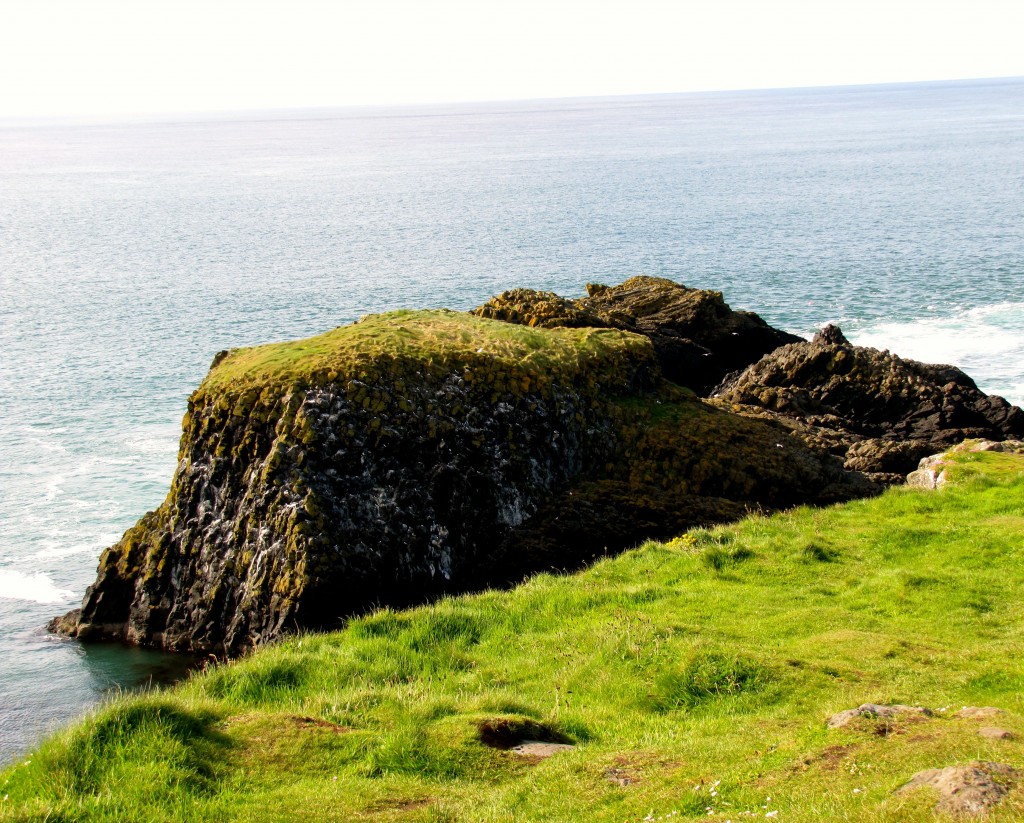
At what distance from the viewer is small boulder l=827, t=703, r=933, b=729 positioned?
1134 cm

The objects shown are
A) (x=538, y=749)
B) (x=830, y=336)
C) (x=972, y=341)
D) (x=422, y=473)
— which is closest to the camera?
(x=538, y=749)

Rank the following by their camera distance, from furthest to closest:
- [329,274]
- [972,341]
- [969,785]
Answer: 1. [329,274]
2. [972,341]
3. [969,785]

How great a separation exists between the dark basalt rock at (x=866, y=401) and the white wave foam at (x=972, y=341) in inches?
385

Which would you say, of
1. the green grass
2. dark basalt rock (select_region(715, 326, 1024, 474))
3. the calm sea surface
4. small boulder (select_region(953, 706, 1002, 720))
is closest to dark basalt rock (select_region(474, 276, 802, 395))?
dark basalt rock (select_region(715, 326, 1024, 474))

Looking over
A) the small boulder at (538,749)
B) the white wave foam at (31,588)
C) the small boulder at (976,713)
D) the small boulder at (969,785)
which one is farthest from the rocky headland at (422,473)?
the small boulder at (969,785)

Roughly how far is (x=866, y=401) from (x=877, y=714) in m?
23.1

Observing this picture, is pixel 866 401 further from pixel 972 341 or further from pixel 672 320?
pixel 972 341

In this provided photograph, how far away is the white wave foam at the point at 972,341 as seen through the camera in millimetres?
44750

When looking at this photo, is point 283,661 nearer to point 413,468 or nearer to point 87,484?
point 413,468

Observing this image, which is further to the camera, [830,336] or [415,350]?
[830,336]

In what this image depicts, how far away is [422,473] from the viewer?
2294 centimetres

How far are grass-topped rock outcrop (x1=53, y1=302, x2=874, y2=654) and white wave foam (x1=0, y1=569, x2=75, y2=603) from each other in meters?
2.94

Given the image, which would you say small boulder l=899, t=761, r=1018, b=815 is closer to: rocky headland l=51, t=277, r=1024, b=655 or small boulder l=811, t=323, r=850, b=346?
rocky headland l=51, t=277, r=1024, b=655

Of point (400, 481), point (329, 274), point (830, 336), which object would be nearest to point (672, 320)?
point (830, 336)
